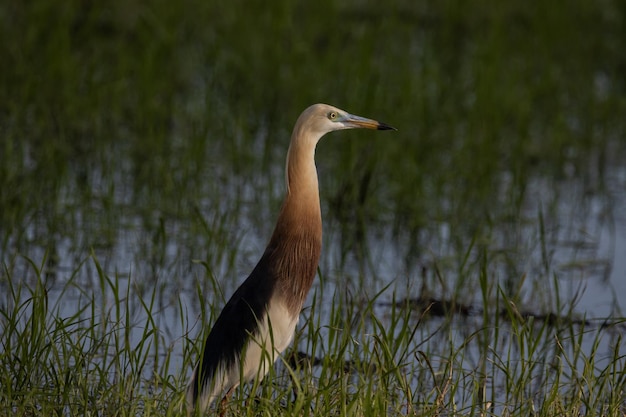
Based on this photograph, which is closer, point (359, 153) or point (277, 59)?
point (359, 153)

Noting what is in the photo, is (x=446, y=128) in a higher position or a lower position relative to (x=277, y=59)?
lower

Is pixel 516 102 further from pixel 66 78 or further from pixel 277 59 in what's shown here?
pixel 66 78

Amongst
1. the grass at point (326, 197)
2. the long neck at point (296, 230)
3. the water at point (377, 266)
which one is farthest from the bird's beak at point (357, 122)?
the water at point (377, 266)

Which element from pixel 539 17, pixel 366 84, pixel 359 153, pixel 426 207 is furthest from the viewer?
pixel 539 17

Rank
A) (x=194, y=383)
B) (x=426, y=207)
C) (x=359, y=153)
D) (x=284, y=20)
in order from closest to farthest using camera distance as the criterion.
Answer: (x=194, y=383) → (x=426, y=207) → (x=359, y=153) → (x=284, y=20)

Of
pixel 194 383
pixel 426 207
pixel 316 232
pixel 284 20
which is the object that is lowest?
pixel 194 383

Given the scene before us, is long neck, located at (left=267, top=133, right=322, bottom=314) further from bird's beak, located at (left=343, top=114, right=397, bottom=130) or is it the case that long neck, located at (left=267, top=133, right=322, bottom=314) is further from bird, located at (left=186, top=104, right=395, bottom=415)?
bird's beak, located at (left=343, top=114, right=397, bottom=130)

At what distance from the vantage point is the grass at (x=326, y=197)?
4.30 metres

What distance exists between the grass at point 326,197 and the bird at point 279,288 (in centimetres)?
10

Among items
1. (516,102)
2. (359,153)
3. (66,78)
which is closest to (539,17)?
(516,102)

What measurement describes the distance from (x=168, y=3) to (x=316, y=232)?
5756 millimetres

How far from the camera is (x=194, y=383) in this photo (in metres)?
Answer: 4.02

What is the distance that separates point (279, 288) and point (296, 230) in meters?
0.22

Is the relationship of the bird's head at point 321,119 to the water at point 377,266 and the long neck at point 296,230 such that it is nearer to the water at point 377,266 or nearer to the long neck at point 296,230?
the long neck at point 296,230
